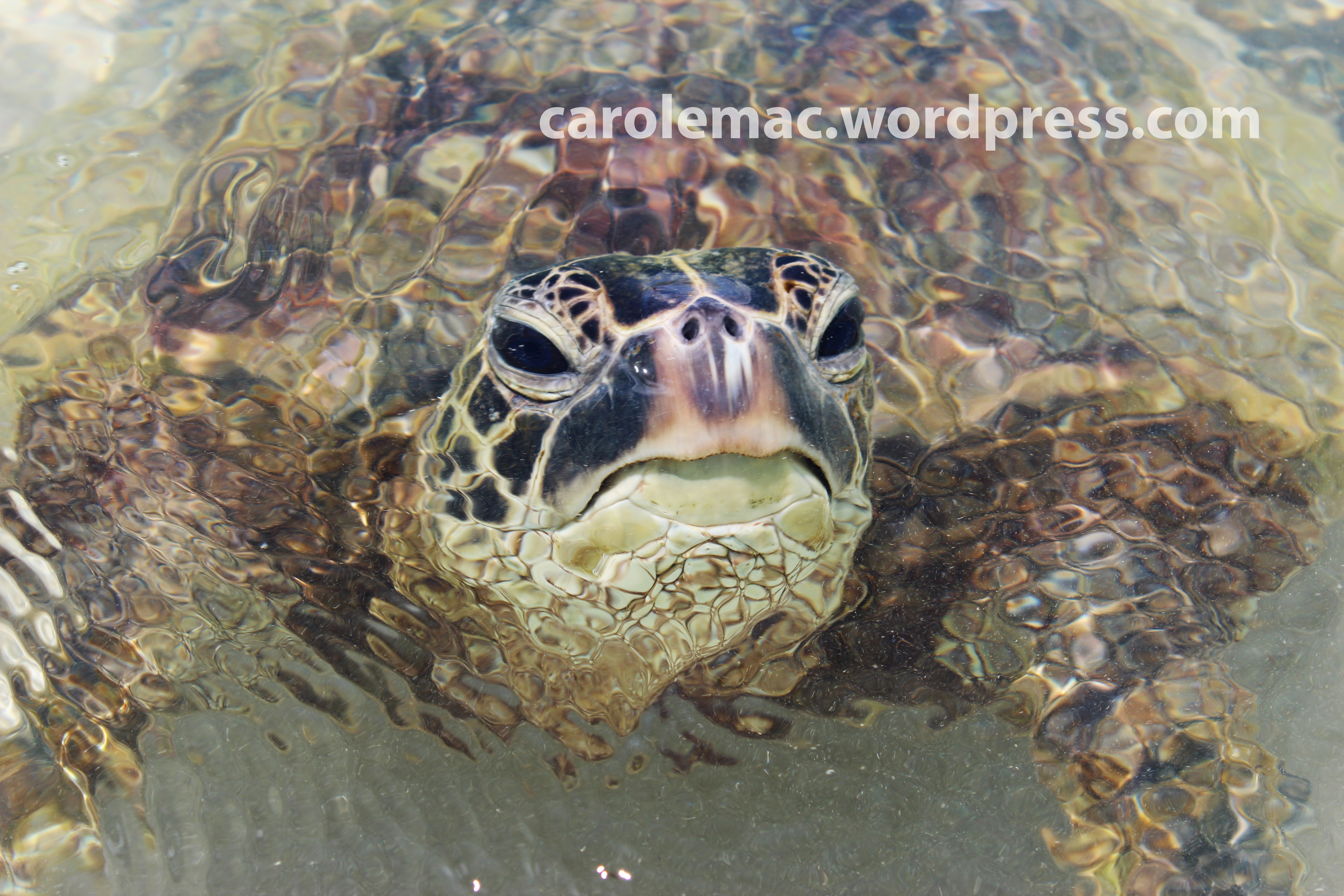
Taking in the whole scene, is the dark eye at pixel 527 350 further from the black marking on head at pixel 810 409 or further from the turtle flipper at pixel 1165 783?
the turtle flipper at pixel 1165 783

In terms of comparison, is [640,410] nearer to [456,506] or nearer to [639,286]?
[639,286]

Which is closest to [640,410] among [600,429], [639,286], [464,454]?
[600,429]

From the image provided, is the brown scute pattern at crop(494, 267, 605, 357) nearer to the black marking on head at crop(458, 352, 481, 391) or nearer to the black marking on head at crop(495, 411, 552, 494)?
the black marking on head at crop(495, 411, 552, 494)

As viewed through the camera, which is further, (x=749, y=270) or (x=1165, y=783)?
(x=1165, y=783)

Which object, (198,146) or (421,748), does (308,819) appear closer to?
(421,748)

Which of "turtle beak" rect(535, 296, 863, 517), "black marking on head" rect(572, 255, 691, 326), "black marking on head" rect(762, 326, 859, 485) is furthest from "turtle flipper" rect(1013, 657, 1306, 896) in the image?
"black marking on head" rect(572, 255, 691, 326)

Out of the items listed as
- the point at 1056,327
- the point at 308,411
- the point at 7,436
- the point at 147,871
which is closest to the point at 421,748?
the point at 147,871

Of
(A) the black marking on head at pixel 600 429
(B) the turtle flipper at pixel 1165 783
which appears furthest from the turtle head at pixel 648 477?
(B) the turtle flipper at pixel 1165 783

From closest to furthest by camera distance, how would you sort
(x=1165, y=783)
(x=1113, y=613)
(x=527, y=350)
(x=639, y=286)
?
(x=639, y=286) → (x=527, y=350) → (x=1165, y=783) → (x=1113, y=613)
